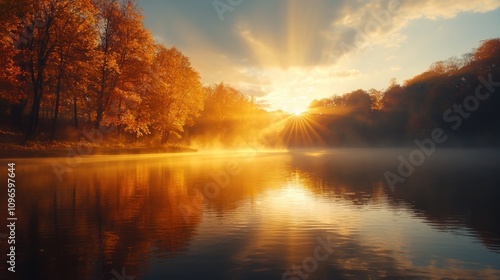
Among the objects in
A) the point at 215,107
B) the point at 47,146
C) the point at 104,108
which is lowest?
the point at 47,146

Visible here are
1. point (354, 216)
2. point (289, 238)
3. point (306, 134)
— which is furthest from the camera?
point (306, 134)

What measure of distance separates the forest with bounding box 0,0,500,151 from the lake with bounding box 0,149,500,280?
20444 millimetres

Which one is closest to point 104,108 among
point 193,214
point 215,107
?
point 193,214

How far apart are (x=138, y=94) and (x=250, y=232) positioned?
43262mm

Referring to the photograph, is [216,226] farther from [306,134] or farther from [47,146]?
[306,134]

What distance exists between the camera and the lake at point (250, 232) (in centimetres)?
835

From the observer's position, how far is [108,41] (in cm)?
4769

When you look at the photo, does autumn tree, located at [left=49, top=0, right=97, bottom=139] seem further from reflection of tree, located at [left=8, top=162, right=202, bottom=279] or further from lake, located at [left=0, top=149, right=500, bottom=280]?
reflection of tree, located at [left=8, top=162, right=202, bottom=279]

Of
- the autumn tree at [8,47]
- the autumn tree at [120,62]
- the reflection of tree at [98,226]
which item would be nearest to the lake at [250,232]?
the reflection of tree at [98,226]

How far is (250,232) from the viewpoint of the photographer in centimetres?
1170

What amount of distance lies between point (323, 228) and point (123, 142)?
44.3 meters

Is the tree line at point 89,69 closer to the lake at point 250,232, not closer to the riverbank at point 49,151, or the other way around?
the riverbank at point 49,151

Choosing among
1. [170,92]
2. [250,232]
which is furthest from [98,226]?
[170,92]

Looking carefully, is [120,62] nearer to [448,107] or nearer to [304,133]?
[448,107]
